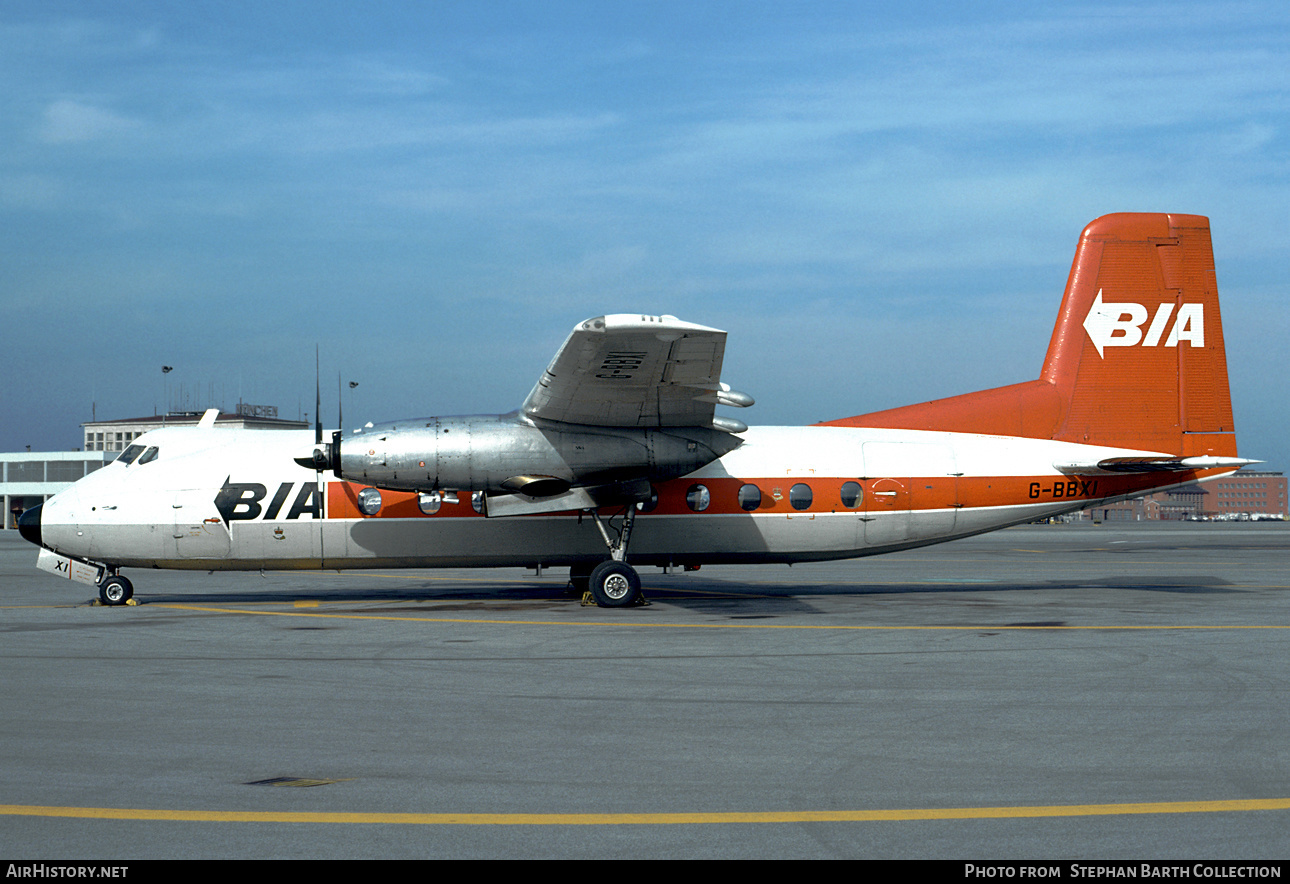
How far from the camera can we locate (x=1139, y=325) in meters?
21.4

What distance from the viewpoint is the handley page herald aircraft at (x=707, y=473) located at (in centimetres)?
1906

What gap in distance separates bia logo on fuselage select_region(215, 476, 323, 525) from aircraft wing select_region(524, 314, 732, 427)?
187 inches

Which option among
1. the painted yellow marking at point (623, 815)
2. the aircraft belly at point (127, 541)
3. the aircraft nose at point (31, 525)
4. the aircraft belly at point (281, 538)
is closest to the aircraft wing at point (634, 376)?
the aircraft belly at point (281, 538)

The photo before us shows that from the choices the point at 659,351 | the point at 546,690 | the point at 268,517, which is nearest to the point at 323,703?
the point at 546,690

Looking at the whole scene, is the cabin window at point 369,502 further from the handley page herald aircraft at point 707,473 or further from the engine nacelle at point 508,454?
the engine nacelle at point 508,454

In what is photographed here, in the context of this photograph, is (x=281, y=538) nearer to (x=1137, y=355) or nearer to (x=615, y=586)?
(x=615, y=586)

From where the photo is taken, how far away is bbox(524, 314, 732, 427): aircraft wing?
1561 cm

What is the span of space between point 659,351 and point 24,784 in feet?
35.9

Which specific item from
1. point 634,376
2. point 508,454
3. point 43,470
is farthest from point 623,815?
point 43,470

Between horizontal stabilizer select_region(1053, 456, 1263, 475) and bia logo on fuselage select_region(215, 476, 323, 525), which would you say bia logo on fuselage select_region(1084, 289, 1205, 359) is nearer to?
horizontal stabilizer select_region(1053, 456, 1263, 475)

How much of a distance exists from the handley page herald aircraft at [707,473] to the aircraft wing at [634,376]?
94 mm

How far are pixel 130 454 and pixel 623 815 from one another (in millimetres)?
17645

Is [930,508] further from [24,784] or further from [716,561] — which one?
[24,784]

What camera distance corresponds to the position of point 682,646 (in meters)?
14.4
